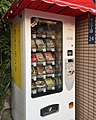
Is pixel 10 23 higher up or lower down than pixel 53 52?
higher up

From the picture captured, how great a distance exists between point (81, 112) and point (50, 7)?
68.8 inches

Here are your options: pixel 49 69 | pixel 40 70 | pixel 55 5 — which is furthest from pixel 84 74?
pixel 55 5

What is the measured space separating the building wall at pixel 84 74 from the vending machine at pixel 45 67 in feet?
0.44

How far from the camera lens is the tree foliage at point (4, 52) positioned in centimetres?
271

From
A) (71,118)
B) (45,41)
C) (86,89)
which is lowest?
(71,118)

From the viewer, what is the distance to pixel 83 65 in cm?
252

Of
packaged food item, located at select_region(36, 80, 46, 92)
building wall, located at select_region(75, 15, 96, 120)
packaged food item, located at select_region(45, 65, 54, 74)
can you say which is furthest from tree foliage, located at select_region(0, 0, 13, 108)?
building wall, located at select_region(75, 15, 96, 120)

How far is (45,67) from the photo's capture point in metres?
2.47

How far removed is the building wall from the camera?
2.34 meters

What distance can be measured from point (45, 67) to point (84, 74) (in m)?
0.63

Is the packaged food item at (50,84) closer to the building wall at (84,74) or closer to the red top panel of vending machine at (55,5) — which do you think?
the building wall at (84,74)

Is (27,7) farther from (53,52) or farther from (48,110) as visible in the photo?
(48,110)

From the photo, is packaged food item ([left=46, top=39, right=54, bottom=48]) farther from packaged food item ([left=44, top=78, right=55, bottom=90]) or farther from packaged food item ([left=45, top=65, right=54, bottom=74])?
packaged food item ([left=44, top=78, right=55, bottom=90])

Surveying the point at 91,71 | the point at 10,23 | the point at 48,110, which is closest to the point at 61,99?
the point at 48,110
